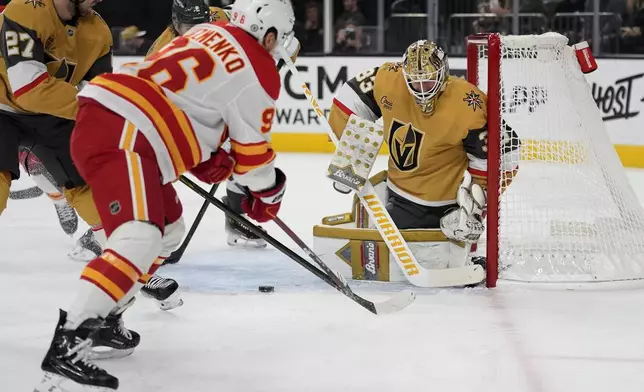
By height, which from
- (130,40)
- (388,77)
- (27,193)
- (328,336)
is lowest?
(27,193)

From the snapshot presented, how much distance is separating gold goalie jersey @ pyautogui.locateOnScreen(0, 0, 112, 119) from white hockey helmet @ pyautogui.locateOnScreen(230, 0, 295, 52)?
0.97 meters

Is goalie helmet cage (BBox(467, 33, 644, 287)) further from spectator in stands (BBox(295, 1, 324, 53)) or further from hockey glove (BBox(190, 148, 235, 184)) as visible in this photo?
spectator in stands (BBox(295, 1, 324, 53))

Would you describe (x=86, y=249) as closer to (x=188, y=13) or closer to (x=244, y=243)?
(x=244, y=243)

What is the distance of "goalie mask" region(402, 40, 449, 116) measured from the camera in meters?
3.42

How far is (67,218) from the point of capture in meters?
4.29

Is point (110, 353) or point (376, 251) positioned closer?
point (110, 353)

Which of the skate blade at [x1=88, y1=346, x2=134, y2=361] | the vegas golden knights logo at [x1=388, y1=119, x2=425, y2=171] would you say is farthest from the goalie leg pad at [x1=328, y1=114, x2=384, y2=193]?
the skate blade at [x1=88, y1=346, x2=134, y2=361]

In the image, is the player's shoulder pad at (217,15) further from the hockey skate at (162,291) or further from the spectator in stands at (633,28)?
the spectator in stands at (633,28)

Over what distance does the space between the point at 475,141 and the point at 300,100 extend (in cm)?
359

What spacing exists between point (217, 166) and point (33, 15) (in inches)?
40.9

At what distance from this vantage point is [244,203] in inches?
111

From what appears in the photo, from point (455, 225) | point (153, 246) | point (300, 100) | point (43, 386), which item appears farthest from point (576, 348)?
point (300, 100)

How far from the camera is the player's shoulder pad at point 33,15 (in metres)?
3.28

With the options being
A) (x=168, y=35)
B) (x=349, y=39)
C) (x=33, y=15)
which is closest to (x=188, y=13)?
(x=168, y=35)
